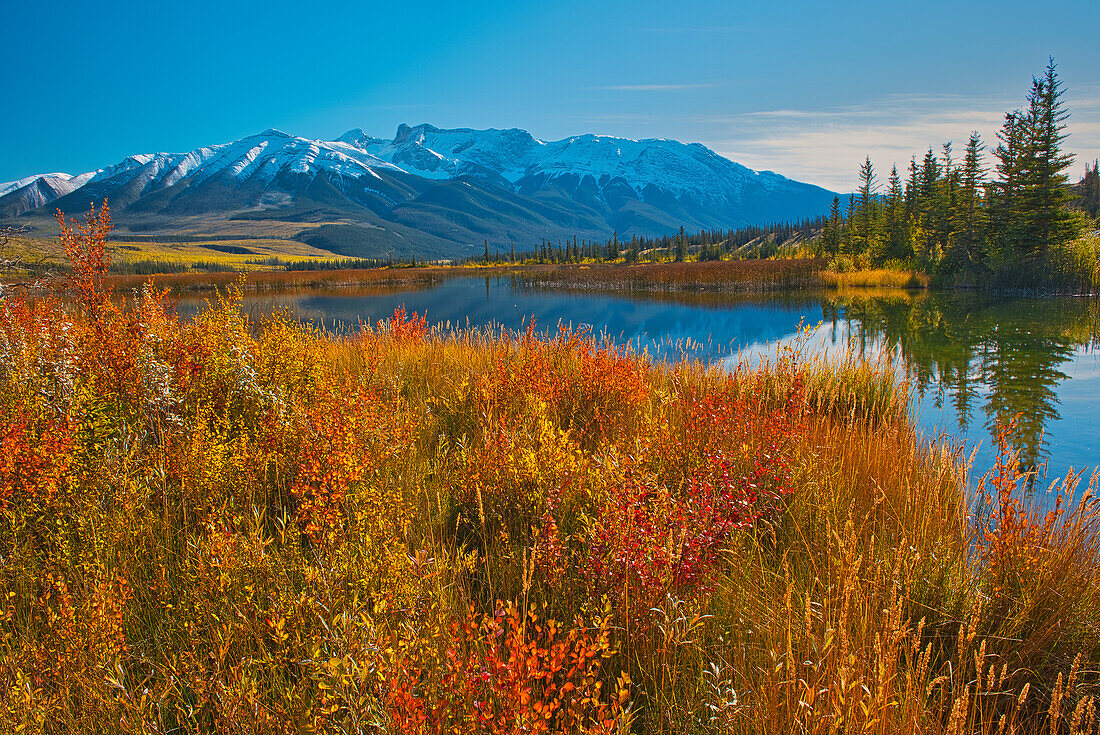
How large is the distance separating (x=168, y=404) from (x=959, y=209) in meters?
44.5

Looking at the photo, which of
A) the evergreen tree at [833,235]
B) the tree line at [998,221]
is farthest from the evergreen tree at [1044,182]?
the evergreen tree at [833,235]

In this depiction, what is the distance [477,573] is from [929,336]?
16423mm

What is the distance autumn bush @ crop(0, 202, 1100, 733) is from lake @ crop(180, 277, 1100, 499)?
1.09m

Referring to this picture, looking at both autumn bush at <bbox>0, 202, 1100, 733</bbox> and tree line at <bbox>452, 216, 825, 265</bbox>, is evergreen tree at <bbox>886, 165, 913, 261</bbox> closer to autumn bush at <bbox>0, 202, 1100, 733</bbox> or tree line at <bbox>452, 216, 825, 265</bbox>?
tree line at <bbox>452, 216, 825, 265</bbox>

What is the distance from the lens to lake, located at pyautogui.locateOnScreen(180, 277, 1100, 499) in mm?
7691

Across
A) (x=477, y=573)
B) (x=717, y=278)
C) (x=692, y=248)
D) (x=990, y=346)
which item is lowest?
(x=477, y=573)

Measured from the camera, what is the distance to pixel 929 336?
15.3m

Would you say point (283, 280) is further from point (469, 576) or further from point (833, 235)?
point (469, 576)

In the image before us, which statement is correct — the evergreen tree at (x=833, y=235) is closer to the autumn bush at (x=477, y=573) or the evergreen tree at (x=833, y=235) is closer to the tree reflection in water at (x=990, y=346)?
the tree reflection in water at (x=990, y=346)

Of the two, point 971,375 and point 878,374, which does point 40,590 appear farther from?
point 971,375

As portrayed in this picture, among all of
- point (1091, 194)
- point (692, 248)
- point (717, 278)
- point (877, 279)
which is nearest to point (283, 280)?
point (717, 278)

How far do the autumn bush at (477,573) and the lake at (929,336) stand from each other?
109 cm

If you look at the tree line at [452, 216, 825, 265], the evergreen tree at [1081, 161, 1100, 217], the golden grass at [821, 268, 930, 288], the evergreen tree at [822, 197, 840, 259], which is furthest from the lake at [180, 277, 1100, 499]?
the evergreen tree at [1081, 161, 1100, 217]

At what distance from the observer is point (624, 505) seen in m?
2.45
